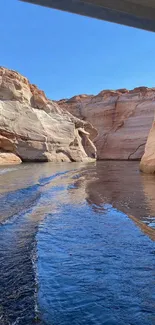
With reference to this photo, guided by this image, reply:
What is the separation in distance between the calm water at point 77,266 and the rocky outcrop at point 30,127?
19.2 m

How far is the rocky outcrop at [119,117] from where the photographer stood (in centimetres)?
5525

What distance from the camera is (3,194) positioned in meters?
7.73

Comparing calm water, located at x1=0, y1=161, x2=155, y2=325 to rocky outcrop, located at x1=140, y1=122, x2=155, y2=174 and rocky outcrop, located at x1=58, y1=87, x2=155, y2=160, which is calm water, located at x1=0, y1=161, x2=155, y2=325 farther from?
rocky outcrop, located at x1=58, y1=87, x2=155, y2=160

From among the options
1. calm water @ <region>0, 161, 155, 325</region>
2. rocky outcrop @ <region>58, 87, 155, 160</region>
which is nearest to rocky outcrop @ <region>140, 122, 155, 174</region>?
calm water @ <region>0, 161, 155, 325</region>

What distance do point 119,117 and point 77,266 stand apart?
60306 millimetres

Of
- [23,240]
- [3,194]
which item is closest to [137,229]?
[23,240]

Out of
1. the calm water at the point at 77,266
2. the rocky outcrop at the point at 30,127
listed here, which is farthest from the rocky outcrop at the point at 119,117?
the calm water at the point at 77,266

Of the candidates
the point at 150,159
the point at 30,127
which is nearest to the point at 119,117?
the point at 30,127

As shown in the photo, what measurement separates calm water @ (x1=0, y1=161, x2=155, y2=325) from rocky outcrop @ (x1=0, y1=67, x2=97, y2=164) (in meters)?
19.2

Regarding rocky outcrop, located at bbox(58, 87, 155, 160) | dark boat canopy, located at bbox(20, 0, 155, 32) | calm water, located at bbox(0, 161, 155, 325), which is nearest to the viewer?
calm water, located at bbox(0, 161, 155, 325)

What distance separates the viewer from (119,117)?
2442 inches

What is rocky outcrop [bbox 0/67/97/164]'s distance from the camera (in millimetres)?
27703

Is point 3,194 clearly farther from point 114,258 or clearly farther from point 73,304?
point 73,304

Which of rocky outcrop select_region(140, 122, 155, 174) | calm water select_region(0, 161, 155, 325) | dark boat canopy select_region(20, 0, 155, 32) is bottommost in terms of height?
calm water select_region(0, 161, 155, 325)
